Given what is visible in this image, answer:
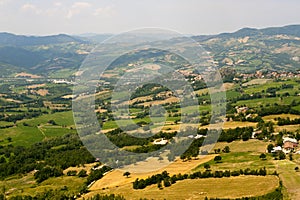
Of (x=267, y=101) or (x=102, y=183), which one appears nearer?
(x=102, y=183)

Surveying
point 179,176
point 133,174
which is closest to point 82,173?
point 133,174

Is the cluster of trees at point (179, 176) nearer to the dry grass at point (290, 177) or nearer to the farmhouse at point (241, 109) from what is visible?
the dry grass at point (290, 177)

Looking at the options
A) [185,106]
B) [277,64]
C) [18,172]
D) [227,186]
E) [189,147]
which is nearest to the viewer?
[227,186]

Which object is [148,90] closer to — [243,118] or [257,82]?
[257,82]

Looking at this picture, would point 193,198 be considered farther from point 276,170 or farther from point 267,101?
point 267,101

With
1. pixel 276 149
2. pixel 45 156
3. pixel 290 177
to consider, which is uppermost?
pixel 290 177

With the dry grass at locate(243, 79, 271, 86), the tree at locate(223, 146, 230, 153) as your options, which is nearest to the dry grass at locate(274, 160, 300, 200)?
the tree at locate(223, 146, 230, 153)

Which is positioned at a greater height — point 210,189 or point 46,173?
point 210,189

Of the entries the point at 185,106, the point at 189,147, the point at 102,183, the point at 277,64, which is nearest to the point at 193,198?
the point at 102,183

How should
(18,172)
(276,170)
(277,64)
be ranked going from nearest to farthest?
(276,170)
(18,172)
(277,64)
